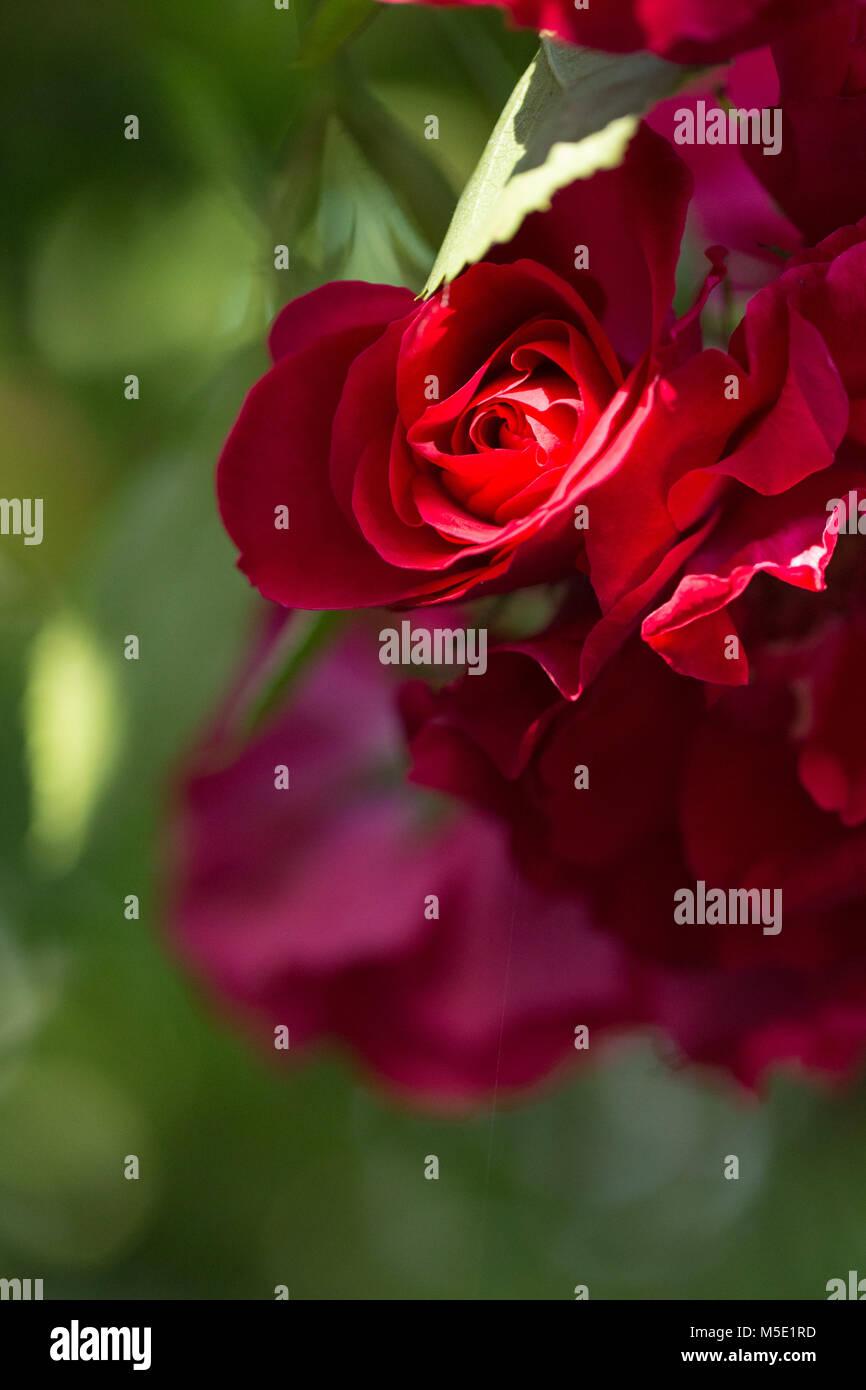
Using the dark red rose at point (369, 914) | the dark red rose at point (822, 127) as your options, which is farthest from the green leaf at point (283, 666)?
the dark red rose at point (822, 127)

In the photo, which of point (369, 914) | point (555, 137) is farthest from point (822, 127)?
point (369, 914)

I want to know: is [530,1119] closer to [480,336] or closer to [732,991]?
[732,991]

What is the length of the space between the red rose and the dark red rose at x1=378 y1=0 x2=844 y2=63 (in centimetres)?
3

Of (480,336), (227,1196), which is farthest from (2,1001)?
(480,336)

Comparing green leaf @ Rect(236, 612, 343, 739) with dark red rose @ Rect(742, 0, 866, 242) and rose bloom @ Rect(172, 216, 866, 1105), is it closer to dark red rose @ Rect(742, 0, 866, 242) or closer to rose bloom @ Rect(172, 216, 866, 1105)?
rose bloom @ Rect(172, 216, 866, 1105)

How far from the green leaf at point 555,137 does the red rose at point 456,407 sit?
12 mm

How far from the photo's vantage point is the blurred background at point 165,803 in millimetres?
244

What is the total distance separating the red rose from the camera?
0.61 feet

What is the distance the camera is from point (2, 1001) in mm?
268

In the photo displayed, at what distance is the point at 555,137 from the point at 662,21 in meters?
0.02

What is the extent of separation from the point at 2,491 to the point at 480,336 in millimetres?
114

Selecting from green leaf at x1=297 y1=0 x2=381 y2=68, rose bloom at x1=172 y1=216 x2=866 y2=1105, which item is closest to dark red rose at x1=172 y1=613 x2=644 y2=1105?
rose bloom at x1=172 y1=216 x2=866 y2=1105

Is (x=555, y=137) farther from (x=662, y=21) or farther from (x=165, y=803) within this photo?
(x=165, y=803)

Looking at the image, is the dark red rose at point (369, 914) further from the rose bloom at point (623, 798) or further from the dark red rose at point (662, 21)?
the dark red rose at point (662, 21)
